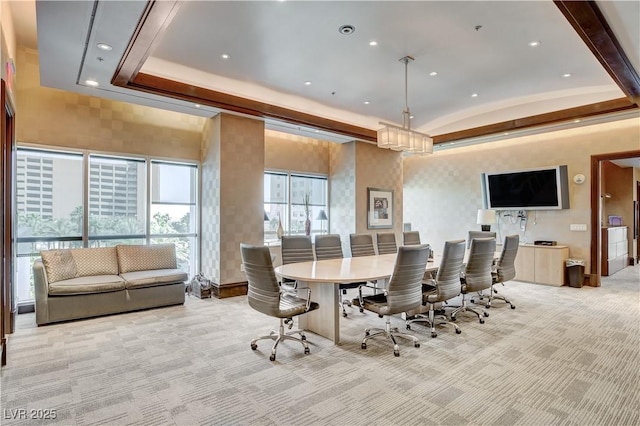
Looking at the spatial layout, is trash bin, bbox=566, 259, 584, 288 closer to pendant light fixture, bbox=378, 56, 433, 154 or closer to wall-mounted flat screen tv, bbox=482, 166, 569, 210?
wall-mounted flat screen tv, bbox=482, 166, 569, 210

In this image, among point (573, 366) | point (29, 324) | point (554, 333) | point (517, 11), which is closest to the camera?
point (573, 366)

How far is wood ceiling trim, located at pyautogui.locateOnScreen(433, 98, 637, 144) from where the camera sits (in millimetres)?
5363

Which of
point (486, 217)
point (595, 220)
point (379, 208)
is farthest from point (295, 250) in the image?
point (595, 220)

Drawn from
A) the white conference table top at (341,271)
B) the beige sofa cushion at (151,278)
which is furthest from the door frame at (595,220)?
the beige sofa cushion at (151,278)

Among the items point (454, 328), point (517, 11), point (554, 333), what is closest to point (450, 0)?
point (517, 11)

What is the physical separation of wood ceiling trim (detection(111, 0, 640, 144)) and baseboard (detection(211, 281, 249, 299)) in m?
2.84

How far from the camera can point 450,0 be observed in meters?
3.16

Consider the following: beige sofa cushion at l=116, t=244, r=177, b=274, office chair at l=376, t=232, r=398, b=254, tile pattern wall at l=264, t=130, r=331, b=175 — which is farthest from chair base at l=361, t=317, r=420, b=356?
tile pattern wall at l=264, t=130, r=331, b=175

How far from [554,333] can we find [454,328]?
3.65 ft

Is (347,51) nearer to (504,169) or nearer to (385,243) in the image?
(385,243)

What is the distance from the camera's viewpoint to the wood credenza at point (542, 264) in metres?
6.52

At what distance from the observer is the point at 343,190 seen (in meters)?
7.66

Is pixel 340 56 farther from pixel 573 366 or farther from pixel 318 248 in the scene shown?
pixel 573 366

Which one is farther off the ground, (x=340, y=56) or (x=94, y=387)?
(x=340, y=56)
